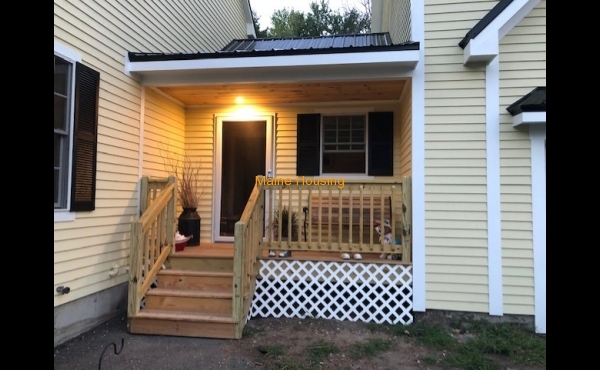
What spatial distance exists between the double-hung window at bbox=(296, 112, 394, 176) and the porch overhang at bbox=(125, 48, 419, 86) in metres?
1.23

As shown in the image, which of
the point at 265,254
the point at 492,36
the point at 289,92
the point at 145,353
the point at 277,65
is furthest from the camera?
the point at 289,92

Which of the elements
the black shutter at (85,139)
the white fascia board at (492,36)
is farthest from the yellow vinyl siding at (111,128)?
the white fascia board at (492,36)

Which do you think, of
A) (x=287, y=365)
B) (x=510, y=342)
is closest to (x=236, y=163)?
(x=287, y=365)

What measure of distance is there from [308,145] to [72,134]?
3146mm

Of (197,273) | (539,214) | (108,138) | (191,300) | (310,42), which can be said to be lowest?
(191,300)

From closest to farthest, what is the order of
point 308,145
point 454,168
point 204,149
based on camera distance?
1. point 454,168
2. point 308,145
3. point 204,149

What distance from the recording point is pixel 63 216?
323cm

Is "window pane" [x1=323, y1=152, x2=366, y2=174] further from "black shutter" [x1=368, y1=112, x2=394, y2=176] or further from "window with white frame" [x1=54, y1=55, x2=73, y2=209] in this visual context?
"window with white frame" [x1=54, y1=55, x2=73, y2=209]

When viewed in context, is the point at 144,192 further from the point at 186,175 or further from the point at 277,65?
the point at 277,65

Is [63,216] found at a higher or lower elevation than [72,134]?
lower

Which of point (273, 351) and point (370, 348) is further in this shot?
point (370, 348)

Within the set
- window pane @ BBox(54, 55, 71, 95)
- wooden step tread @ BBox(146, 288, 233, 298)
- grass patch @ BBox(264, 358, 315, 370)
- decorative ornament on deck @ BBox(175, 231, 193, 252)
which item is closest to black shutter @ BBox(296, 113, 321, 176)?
decorative ornament on deck @ BBox(175, 231, 193, 252)
